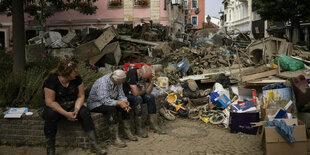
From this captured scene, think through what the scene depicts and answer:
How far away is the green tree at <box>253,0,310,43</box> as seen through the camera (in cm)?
1741

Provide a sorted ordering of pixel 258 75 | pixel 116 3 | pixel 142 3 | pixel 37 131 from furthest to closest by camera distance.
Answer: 1. pixel 116 3
2. pixel 142 3
3. pixel 258 75
4. pixel 37 131

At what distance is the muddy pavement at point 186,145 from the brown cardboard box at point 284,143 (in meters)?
0.49

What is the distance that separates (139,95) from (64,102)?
5.46 ft

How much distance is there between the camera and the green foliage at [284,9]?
17391mm

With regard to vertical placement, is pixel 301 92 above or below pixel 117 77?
below

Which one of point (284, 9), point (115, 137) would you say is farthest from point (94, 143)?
point (284, 9)

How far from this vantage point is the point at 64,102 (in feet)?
14.0

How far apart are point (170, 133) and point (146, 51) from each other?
914 cm

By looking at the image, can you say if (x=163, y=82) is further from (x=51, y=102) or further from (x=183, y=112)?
(x=51, y=102)

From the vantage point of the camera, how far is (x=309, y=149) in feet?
15.0

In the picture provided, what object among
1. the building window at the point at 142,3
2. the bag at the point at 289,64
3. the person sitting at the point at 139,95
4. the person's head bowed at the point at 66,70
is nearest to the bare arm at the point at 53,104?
the person's head bowed at the point at 66,70

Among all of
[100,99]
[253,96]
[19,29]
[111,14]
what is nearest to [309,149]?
[253,96]

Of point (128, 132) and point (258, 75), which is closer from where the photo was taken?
point (128, 132)

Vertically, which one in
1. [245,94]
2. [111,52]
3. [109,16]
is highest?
[109,16]
